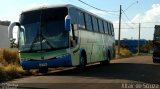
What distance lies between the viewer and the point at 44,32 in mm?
20484

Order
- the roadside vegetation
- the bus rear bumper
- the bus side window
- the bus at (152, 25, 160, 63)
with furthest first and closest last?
the bus at (152, 25, 160, 63), the bus side window, the bus rear bumper, the roadside vegetation

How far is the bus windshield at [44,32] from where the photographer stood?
20.4 metres

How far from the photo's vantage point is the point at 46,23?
810 inches

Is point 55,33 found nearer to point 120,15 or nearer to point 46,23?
point 46,23

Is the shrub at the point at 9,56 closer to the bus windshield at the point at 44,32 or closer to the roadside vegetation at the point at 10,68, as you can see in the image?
the roadside vegetation at the point at 10,68

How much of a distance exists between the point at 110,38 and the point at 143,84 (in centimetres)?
1897

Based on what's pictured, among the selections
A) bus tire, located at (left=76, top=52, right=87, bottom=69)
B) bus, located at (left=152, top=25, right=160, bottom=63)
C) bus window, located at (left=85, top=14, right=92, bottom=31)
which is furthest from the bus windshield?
bus, located at (left=152, top=25, right=160, bottom=63)

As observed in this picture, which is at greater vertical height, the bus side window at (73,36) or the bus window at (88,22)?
the bus window at (88,22)

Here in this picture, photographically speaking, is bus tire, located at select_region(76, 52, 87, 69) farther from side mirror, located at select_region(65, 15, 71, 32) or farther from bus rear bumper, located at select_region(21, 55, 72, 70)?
side mirror, located at select_region(65, 15, 71, 32)

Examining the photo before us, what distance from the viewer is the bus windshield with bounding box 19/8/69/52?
20.4 metres

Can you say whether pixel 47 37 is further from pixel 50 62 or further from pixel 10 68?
pixel 10 68

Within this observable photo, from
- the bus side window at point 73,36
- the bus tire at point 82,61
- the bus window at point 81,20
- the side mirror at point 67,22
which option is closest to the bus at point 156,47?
the bus tire at point 82,61

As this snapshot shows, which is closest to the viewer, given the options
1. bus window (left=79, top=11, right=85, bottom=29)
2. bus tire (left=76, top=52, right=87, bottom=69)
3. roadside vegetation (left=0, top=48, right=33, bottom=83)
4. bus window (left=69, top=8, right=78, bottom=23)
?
roadside vegetation (left=0, top=48, right=33, bottom=83)

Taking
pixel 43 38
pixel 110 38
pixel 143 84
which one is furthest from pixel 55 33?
pixel 110 38
